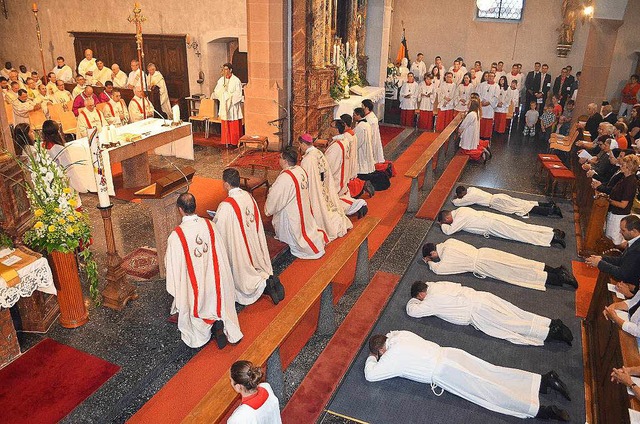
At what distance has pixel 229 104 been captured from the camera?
12.0 m

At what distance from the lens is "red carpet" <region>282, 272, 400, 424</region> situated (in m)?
4.54

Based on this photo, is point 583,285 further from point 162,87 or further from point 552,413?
point 162,87

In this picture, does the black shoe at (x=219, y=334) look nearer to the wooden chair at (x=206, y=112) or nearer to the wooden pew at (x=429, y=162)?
the wooden pew at (x=429, y=162)

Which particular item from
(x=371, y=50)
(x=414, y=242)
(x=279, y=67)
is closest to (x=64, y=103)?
(x=279, y=67)

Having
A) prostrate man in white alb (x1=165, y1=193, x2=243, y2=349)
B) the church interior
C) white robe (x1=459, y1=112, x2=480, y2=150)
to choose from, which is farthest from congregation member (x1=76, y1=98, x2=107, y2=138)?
white robe (x1=459, y1=112, x2=480, y2=150)

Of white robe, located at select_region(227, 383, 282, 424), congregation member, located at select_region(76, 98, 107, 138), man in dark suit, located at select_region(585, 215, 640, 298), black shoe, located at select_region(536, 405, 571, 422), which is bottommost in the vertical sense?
black shoe, located at select_region(536, 405, 571, 422)

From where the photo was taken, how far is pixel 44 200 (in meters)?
5.05

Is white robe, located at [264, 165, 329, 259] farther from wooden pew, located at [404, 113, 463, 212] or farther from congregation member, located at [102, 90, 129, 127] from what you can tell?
congregation member, located at [102, 90, 129, 127]

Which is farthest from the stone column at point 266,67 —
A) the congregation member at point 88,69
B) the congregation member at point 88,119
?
the congregation member at point 88,69

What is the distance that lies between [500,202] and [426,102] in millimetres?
6961

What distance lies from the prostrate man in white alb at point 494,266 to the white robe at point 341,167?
6.22 feet

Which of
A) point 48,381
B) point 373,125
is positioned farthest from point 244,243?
point 373,125

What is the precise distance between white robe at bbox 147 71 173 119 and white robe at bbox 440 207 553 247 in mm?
8409

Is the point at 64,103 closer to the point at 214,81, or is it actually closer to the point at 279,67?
the point at 214,81
